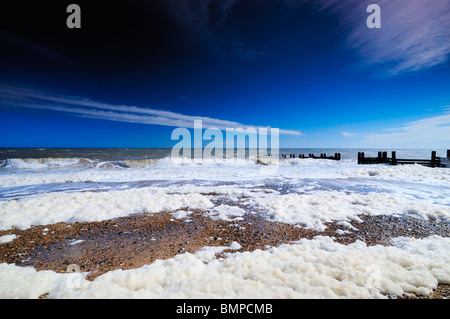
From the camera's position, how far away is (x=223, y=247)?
14.1 ft

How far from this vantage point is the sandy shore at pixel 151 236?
3895mm

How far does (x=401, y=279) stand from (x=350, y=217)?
333 centimetres

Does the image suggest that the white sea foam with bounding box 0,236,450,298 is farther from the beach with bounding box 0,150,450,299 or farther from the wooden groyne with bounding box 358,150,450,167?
the wooden groyne with bounding box 358,150,450,167

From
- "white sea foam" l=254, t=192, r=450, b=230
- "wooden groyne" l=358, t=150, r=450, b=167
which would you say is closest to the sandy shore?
"white sea foam" l=254, t=192, r=450, b=230

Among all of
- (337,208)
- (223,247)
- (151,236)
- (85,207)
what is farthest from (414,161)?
(85,207)

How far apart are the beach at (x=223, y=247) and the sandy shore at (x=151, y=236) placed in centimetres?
3

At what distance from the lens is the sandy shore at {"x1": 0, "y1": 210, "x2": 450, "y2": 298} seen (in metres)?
3.89

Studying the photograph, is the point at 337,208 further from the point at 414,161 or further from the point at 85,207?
the point at 414,161

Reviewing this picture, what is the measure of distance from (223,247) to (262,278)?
154 centimetres

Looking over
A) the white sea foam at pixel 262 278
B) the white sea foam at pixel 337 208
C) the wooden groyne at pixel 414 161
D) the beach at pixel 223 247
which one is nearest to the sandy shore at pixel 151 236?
the beach at pixel 223 247

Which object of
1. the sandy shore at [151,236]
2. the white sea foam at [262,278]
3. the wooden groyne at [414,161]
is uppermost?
the wooden groyne at [414,161]

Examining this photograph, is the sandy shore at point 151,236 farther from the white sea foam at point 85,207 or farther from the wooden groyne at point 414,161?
the wooden groyne at point 414,161

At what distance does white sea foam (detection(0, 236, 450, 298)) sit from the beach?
0.02 m
